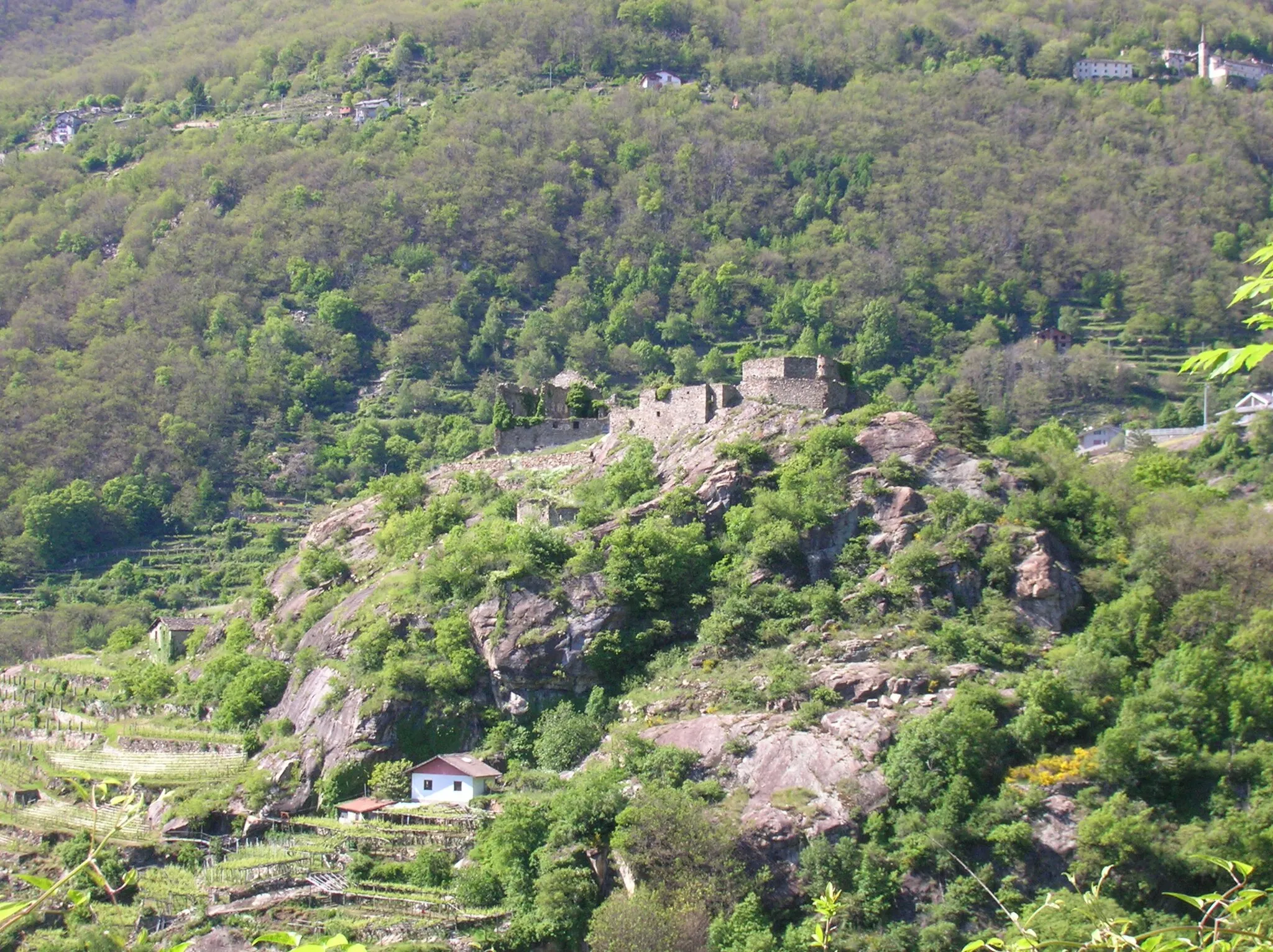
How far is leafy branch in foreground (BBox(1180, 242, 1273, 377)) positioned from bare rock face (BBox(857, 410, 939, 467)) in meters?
43.4

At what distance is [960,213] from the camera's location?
133 metres

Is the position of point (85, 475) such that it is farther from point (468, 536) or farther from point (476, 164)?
point (468, 536)

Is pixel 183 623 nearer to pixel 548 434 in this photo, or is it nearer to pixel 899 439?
pixel 548 434

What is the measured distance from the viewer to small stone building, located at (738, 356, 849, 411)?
58.6 meters

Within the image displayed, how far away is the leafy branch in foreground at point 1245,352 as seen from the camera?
1067 centimetres

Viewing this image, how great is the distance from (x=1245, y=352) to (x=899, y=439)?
4580 cm

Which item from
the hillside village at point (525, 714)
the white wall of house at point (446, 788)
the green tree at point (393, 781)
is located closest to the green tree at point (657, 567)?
the hillside village at point (525, 714)

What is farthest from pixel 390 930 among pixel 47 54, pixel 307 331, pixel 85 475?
pixel 47 54

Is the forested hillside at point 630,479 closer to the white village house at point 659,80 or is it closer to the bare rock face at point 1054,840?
the bare rock face at point 1054,840

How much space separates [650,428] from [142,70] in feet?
439

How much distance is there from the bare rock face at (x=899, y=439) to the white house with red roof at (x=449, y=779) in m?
17.2

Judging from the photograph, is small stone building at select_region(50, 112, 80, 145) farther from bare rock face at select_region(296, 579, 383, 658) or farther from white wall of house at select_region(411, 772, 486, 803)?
white wall of house at select_region(411, 772, 486, 803)

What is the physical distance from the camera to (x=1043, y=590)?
50719mm

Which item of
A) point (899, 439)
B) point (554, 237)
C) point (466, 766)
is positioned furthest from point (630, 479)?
point (554, 237)
